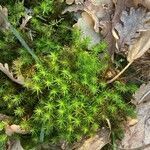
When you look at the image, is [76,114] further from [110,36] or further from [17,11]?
[17,11]

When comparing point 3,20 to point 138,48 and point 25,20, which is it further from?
point 138,48

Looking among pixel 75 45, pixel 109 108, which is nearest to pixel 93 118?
pixel 109 108

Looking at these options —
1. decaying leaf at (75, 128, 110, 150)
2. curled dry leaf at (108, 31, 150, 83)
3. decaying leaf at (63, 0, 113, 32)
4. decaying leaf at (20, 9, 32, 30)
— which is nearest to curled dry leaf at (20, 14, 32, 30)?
decaying leaf at (20, 9, 32, 30)

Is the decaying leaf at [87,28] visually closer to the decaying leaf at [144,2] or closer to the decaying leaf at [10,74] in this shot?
the decaying leaf at [144,2]

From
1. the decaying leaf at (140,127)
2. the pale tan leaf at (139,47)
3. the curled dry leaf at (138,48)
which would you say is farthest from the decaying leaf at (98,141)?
the pale tan leaf at (139,47)

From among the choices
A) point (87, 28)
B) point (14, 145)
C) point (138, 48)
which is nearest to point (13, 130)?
point (14, 145)

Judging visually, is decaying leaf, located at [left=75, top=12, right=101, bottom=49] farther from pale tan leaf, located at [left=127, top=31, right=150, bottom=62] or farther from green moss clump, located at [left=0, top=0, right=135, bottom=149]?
pale tan leaf, located at [left=127, top=31, right=150, bottom=62]
